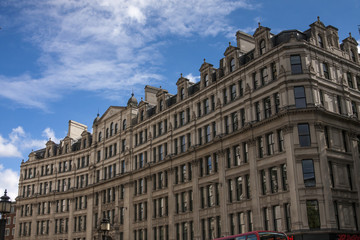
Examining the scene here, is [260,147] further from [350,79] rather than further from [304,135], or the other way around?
[350,79]

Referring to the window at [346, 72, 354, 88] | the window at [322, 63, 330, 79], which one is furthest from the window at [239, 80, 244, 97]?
the window at [346, 72, 354, 88]

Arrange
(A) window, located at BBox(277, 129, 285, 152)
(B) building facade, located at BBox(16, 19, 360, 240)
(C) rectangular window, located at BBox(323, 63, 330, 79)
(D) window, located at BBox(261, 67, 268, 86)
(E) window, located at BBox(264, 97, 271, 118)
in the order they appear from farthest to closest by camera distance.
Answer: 1. (D) window, located at BBox(261, 67, 268, 86)
2. (C) rectangular window, located at BBox(323, 63, 330, 79)
3. (E) window, located at BBox(264, 97, 271, 118)
4. (A) window, located at BBox(277, 129, 285, 152)
5. (B) building facade, located at BBox(16, 19, 360, 240)

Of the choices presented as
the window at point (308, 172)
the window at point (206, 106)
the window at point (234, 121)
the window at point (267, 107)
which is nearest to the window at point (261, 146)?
the window at point (267, 107)

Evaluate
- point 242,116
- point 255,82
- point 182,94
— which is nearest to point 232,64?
point 255,82

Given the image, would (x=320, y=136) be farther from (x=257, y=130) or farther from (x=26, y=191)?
(x=26, y=191)

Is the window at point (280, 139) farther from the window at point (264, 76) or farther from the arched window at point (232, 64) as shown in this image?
the arched window at point (232, 64)

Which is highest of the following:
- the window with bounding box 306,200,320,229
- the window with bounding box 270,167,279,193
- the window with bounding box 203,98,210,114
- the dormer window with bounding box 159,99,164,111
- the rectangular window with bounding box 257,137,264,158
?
the dormer window with bounding box 159,99,164,111

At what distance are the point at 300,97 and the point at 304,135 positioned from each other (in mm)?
3837

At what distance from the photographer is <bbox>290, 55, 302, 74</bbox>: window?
43812 mm

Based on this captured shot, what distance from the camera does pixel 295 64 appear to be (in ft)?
144

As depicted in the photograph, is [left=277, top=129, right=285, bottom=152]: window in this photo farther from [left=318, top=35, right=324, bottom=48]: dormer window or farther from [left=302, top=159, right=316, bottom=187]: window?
[left=318, top=35, right=324, bottom=48]: dormer window

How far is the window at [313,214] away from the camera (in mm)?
38706

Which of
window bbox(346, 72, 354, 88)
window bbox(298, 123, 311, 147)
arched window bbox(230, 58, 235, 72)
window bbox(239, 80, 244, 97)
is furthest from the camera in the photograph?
arched window bbox(230, 58, 235, 72)

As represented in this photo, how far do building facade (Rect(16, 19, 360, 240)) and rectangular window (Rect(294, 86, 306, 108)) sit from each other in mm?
100
